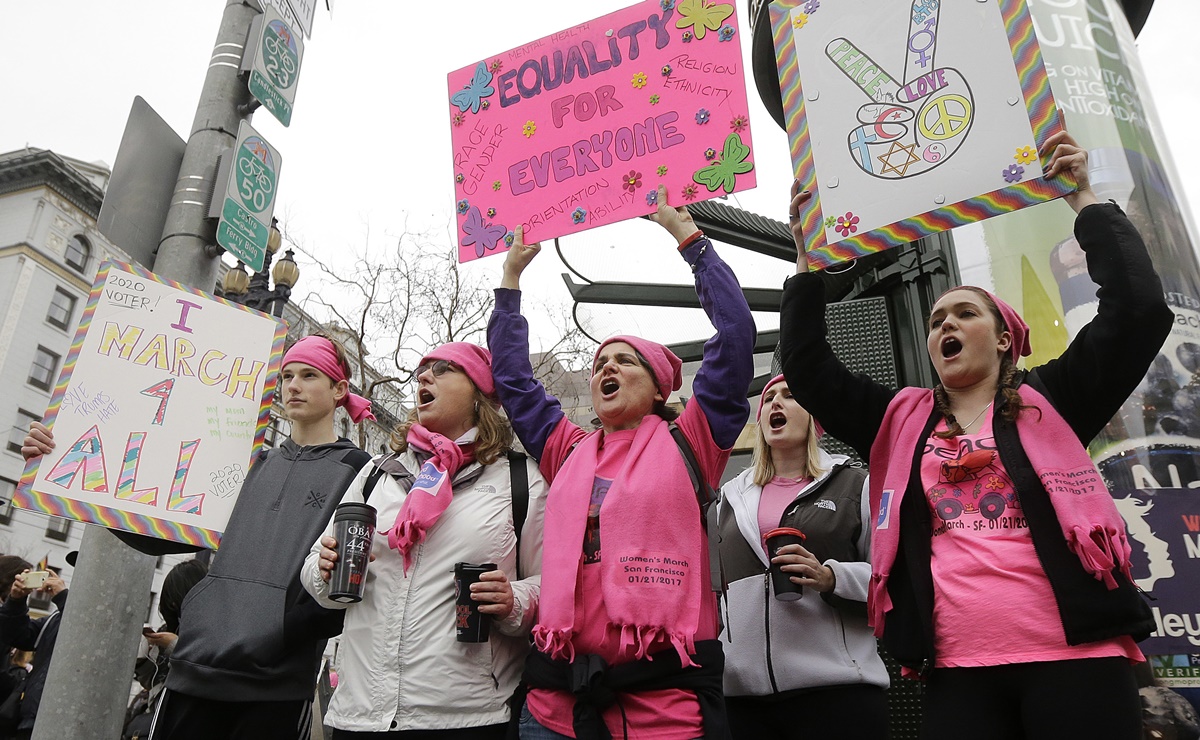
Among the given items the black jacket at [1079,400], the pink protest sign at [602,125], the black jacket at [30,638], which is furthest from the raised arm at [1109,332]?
the black jacket at [30,638]

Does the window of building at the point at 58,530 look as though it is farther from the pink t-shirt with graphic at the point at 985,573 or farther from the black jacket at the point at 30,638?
the pink t-shirt with graphic at the point at 985,573

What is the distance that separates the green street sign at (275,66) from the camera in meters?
4.51

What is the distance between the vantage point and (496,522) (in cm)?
280

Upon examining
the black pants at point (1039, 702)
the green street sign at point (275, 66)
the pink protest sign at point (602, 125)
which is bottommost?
the black pants at point (1039, 702)

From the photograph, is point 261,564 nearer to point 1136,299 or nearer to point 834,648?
point 834,648

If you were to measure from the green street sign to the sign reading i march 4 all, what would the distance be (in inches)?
9.4

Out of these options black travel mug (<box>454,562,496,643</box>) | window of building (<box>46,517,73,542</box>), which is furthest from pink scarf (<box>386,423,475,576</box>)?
window of building (<box>46,517,73,542</box>)

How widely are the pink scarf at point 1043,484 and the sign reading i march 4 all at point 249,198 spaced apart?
3.01 metres

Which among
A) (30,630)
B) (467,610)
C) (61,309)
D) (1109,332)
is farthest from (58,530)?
(1109,332)

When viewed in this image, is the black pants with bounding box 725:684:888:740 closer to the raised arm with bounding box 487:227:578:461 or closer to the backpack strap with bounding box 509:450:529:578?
the backpack strap with bounding box 509:450:529:578

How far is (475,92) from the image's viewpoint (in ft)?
13.1

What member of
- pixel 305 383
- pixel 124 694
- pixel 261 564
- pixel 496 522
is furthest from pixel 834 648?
pixel 124 694

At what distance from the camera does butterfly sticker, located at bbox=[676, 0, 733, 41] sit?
136 inches

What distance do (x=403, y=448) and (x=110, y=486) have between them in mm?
1203
